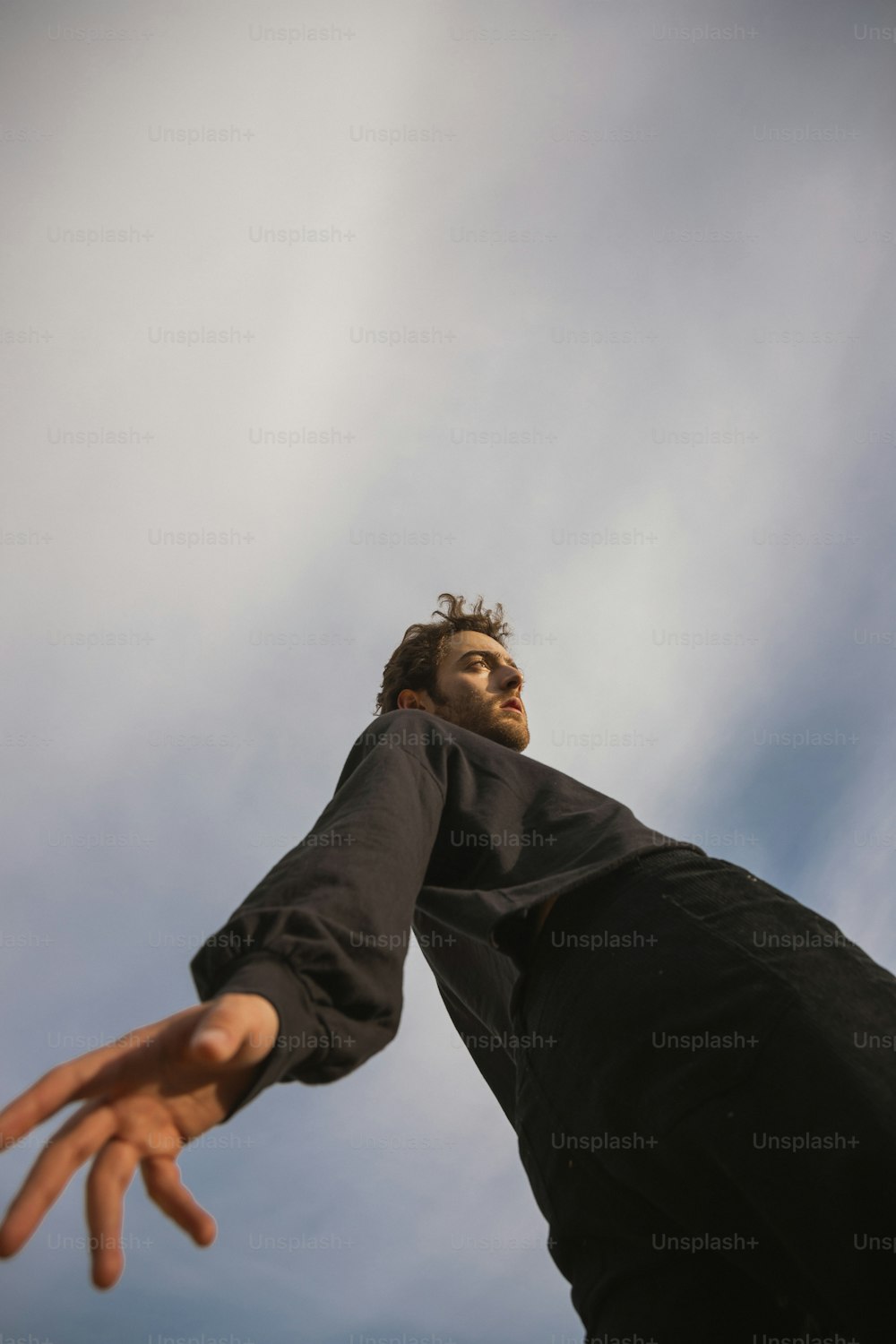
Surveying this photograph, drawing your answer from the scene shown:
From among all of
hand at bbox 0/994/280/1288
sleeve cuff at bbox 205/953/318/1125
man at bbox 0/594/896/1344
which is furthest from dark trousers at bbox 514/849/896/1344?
hand at bbox 0/994/280/1288

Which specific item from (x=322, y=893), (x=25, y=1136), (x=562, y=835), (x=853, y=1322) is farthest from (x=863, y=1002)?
(x=25, y=1136)

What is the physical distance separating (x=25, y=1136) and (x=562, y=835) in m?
1.76

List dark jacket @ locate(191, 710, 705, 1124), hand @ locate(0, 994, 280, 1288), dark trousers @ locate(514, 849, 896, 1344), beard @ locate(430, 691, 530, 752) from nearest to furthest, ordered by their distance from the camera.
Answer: hand @ locate(0, 994, 280, 1288) → dark jacket @ locate(191, 710, 705, 1124) → dark trousers @ locate(514, 849, 896, 1344) → beard @ locate(430, 691, 530, 752)

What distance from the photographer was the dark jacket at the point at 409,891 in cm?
159

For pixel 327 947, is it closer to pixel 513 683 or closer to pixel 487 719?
A: pixel 487 719

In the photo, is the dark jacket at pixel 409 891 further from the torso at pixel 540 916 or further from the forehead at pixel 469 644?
the forehead at pixel 469 644

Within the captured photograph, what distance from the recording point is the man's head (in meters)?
4.50

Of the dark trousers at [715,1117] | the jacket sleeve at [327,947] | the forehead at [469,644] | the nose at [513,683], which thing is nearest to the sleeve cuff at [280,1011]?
the jacket sleeve at [327,947]

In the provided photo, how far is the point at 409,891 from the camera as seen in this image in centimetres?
203

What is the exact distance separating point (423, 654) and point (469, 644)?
30 cm

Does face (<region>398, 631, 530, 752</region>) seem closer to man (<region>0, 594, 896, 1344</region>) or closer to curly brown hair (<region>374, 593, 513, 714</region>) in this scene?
curly brown hair (<region>374, 593, 513, 714</region>)

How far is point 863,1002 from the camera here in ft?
6.70

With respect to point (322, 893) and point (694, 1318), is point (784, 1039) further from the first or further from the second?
point (322, 893)

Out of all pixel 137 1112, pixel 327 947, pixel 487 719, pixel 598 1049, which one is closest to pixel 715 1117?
pixel 598 1049
